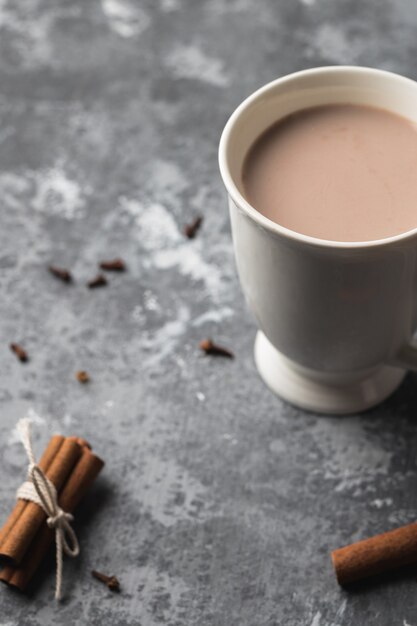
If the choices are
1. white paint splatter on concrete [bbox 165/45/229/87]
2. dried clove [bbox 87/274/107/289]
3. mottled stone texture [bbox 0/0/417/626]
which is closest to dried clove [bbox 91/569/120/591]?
mottled stone texture [bbox 0/0/417/626]

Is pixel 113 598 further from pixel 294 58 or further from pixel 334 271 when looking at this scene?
pixel 294 58

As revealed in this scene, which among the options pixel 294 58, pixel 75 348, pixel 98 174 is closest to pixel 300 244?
pixel 75 348

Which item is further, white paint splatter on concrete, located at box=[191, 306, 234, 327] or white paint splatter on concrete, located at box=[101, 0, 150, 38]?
white paint splatter on concrete, located at box=[101, 0, 150, 38]

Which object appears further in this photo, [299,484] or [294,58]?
[294,58]

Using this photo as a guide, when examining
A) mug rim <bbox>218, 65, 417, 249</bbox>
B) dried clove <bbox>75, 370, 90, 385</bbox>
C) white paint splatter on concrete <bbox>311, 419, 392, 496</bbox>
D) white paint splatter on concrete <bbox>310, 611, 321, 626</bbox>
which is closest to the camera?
mug rim <bbox>218, 65, 417, 249</bbox>

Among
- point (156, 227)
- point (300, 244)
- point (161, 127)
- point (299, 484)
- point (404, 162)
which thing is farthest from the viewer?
point (161, 127)

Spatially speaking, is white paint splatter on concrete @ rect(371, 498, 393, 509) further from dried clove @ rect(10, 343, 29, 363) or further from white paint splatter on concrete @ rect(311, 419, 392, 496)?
dried clove @ rect(10, 343, 29, 363)

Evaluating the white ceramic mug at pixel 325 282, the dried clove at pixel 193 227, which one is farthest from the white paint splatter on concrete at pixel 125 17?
the white ceramic mug at pixel 325 282
